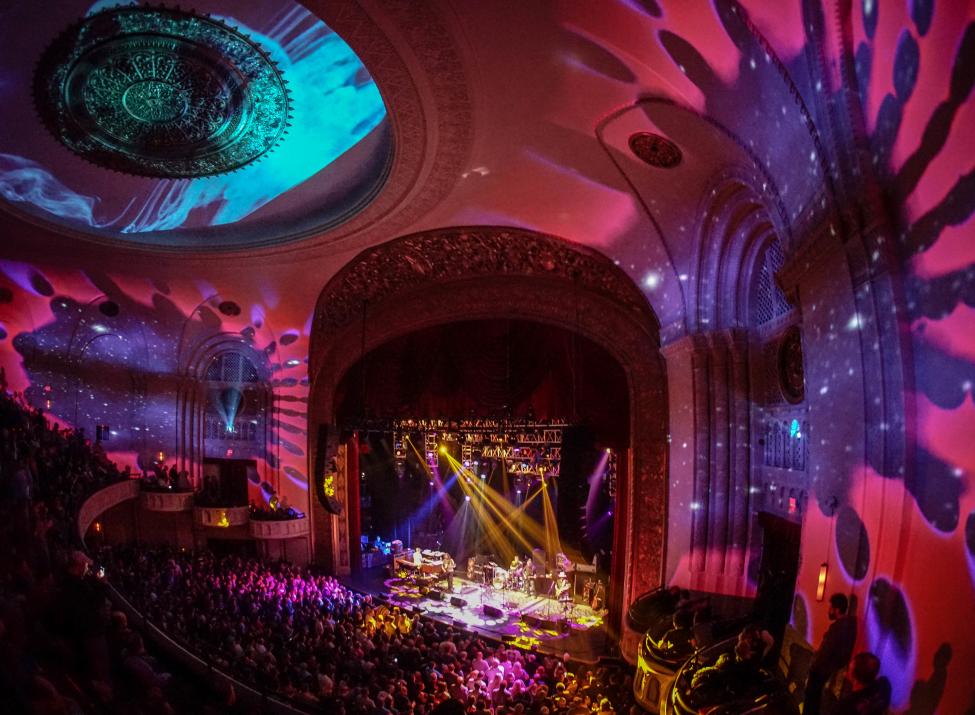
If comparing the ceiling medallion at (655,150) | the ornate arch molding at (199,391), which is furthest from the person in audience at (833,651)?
the ornate arch molding at (199,391)

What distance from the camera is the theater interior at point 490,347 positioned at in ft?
12.7

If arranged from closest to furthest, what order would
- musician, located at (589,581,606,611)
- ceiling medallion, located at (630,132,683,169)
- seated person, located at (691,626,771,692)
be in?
seated person, located at (691,626,771,692)
ceiling medallion, located at (630,132,683,169)
musician, located at (589,581,606,611)

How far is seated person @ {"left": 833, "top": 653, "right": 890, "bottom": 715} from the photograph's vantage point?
3744 millimetres

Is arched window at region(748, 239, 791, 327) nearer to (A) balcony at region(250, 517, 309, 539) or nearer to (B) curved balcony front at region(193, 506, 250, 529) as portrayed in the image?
(A) balcony at region(250, 517, 309, 539)

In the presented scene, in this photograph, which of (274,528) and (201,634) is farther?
(274,528)

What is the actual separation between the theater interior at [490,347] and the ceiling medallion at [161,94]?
5 centimetres

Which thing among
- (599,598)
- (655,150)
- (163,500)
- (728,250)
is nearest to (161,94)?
(655,150)

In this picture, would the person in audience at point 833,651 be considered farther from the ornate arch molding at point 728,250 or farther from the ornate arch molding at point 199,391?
the ornate arch molding at point 199,391

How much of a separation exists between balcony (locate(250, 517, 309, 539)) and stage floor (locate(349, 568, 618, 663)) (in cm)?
196

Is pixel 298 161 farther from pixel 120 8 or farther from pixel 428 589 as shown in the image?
pixel 428 589

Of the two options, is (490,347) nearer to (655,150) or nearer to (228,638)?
(655,150)

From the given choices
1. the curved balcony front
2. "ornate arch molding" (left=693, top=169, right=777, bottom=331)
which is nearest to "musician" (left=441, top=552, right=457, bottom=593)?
the curved balcony front

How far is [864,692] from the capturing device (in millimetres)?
3779

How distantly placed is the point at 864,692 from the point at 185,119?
8.94 meters
